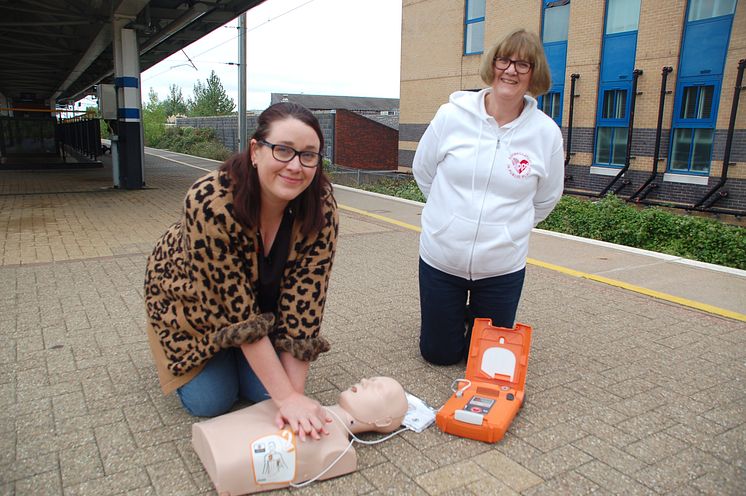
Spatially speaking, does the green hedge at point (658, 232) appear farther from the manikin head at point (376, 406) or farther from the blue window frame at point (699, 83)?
the manikin head at point (376, 406)

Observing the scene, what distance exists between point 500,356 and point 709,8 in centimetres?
1268

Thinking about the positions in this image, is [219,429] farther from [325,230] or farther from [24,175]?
[24,175]

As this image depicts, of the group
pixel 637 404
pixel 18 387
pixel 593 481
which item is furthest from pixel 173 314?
pixel 637 404

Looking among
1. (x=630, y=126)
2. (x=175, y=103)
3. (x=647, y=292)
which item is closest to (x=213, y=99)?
(x=175, y=103)

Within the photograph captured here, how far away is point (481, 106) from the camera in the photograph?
3330 millimetres

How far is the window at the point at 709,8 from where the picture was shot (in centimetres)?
1217

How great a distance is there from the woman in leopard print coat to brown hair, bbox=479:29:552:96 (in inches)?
49.5

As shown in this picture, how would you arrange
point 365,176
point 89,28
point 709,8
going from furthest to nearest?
point 365,176 → point 89,28 → point 709,8

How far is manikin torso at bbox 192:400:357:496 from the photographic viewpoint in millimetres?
2287

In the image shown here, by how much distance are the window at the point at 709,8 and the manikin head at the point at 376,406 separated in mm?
13098

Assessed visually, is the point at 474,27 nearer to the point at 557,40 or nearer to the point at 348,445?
the point at 557,40

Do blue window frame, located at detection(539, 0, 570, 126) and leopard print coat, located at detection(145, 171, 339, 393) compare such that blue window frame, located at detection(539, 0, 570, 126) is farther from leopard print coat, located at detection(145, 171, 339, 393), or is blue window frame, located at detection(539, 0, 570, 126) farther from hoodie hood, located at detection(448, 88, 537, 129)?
leopard print coat, located at detection(145, 171, 339, 393)

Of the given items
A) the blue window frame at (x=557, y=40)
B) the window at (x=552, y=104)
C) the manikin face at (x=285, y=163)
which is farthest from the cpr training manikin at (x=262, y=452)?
the window at (x=552, y=104)

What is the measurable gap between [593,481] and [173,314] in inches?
79.3
